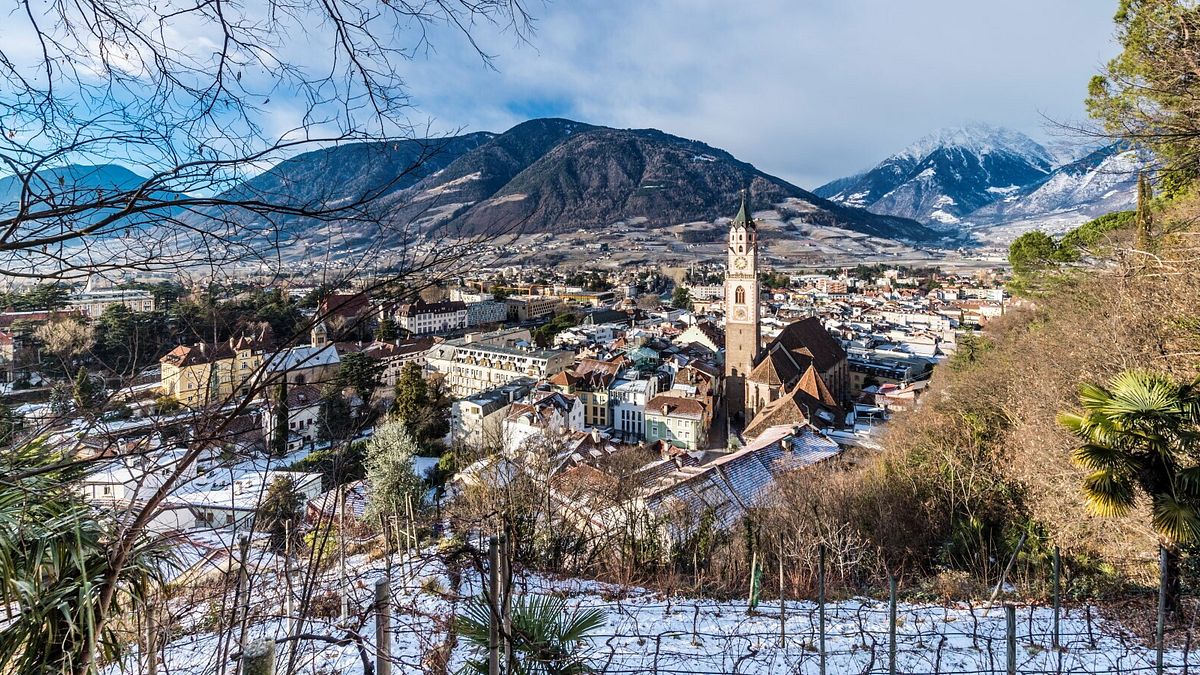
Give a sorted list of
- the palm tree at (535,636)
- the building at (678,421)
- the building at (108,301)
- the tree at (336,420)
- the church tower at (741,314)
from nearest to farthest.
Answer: the building at (108,301) → the tree at (336,420) → the palm tree at (535,636) → the building at (678,421) → the church tower at (741,314)

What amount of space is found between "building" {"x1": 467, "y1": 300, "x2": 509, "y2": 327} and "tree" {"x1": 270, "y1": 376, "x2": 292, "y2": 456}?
4458 centimetres

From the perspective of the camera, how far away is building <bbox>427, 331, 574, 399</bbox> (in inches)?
1065

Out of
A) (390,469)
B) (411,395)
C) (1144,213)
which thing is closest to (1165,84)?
(1144,213)

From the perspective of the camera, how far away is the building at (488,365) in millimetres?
27047

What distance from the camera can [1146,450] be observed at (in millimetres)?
3510

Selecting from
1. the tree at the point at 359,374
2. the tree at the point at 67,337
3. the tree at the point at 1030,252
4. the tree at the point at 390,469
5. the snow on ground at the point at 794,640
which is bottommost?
the tree at the point at 390,469

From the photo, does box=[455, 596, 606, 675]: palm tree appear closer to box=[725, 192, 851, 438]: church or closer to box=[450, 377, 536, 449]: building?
box=[450, 377, 536, 449]: building

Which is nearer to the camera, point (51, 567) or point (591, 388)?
point (51, 567)

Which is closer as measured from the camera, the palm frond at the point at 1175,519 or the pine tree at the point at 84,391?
the pine tree at the point at 84,391

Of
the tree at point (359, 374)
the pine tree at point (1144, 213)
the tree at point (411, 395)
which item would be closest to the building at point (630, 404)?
the tree at point (411, 395)

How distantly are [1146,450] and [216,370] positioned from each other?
4.86 metres

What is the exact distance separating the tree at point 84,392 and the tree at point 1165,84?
4.45 m

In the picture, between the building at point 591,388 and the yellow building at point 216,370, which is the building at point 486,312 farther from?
the yellow building at point 216,370

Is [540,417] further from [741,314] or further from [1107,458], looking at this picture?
[1107,458]
